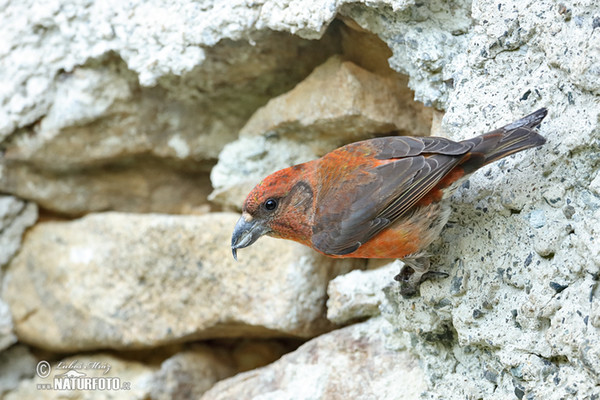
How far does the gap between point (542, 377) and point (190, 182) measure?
2.53m

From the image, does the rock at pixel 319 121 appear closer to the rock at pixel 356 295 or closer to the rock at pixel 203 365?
the rock at pixel 356 295

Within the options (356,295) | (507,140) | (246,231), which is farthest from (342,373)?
(507,140)

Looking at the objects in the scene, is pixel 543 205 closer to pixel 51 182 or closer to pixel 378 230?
pixel 378 230

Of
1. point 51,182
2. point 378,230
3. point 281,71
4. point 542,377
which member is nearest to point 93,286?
point 51,182

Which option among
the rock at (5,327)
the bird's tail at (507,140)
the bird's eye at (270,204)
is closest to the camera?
the bird's tail at (507,140)

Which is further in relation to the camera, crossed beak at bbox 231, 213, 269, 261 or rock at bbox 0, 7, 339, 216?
rock at bbox 0, 7, 339, 216

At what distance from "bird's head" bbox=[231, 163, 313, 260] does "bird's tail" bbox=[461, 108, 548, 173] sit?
774 mm

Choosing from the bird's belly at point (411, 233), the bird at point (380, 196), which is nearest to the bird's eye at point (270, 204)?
the bird at point (380, 196)

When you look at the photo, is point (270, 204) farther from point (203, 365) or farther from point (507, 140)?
point (203, 365)

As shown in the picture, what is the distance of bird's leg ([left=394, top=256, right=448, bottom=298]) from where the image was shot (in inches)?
104

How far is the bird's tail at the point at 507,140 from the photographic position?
2.28m

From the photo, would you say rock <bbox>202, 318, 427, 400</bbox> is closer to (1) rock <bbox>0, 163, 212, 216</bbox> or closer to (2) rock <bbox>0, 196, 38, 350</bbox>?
(1) rock <bbox>0, 163, 212, 216</bbox>

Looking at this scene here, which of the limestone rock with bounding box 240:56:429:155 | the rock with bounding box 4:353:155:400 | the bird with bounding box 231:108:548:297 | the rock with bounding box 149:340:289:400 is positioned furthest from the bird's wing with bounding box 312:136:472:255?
the rock with bounding box 4:353:155:400

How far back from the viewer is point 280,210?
290cm
